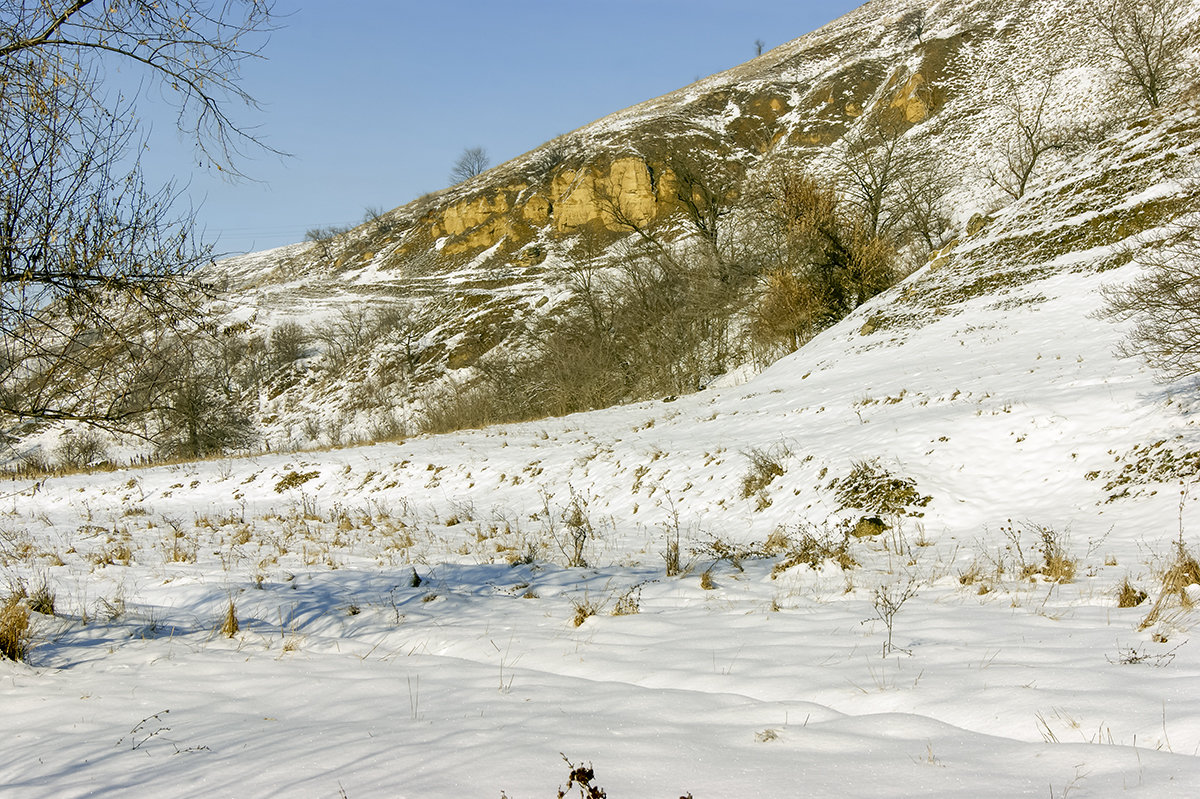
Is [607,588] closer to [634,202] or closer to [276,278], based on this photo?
[634,202]

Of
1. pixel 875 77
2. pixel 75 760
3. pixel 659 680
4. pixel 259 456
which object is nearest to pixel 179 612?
pixel 75 760

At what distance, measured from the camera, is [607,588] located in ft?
20.3

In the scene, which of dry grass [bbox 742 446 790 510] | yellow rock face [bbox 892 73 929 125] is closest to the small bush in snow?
dry grass [bbox 742 446 790 510]

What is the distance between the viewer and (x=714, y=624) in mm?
4910

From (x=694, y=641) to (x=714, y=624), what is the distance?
0.47 meters

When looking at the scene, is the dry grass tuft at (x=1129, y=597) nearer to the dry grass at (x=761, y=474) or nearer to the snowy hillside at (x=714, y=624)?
the snowy hillside at (x=714, y=624)

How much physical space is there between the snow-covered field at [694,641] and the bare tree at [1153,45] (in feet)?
98.8

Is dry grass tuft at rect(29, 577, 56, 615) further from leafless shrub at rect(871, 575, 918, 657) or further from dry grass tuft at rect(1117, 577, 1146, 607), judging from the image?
dry grass tuft at rect(1117, 577, 1146, 607)

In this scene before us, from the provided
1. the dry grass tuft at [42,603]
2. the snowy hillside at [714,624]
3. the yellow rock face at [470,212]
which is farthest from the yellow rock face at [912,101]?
the dry grass tuft at [42,603]

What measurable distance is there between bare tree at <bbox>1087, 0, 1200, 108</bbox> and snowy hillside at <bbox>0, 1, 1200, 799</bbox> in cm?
2710

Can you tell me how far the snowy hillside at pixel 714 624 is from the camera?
2770mm

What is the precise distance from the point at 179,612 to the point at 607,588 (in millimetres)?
3835

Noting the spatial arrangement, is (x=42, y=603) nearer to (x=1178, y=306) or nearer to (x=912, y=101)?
(x=1178, y=306)

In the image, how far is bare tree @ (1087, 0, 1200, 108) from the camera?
3294 centimetres
